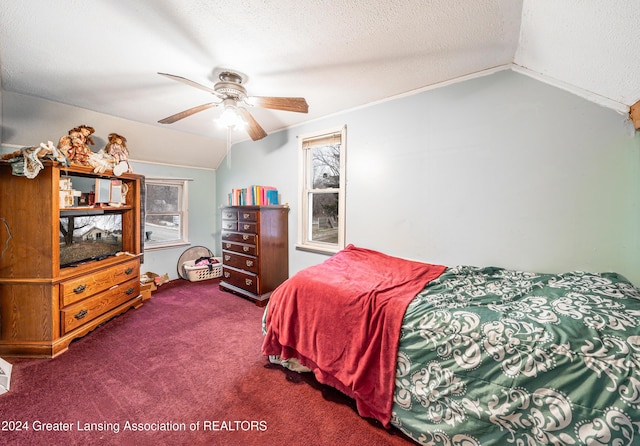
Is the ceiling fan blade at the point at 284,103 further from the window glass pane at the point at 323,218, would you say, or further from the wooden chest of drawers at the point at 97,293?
the wooden chest of drawers at the point at 97,293

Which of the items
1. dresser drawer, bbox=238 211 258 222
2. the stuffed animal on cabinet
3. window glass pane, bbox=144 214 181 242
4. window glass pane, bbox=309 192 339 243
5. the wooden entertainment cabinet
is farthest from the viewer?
window glass pane, bbox=144 214 181 242

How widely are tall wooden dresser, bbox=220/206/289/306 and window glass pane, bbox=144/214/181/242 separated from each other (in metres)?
1.44

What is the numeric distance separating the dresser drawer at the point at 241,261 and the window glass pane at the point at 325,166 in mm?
1261

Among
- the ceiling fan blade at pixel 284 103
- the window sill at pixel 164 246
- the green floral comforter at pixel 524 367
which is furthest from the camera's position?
the window sill at pixel 164 246

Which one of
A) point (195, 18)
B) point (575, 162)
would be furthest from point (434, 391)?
point (195, 18)

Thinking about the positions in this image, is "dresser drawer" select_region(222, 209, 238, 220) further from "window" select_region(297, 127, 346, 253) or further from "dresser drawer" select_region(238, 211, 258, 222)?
"window" select_region(297, 127, 346, 253)

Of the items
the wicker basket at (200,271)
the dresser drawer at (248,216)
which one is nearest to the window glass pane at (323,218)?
the dresser drawer at (248,216)

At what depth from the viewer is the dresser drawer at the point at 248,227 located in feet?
9.81

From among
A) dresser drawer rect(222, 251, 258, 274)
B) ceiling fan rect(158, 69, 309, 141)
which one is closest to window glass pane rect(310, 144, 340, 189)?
ceiling fan rect(158, 69, 309, 141)

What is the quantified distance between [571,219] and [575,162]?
0.40 metres

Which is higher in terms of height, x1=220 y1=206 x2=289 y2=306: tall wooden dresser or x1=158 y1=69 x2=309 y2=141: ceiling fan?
x1=158 y1=69 x2=309 y2=141: ceiling fan

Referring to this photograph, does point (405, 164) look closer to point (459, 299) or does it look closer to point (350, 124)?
point (350, 124)

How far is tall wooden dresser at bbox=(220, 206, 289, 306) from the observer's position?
118 inches

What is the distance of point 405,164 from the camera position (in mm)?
2389
